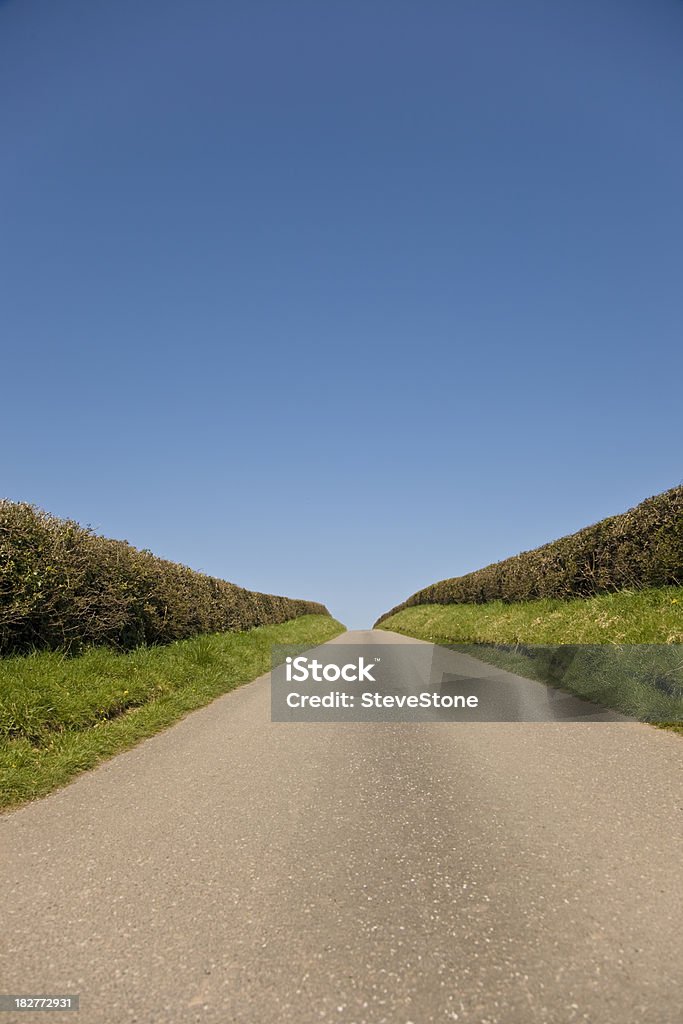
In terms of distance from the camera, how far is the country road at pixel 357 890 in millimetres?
2188

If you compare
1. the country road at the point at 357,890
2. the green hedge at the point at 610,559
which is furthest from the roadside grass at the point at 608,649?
the country road at the point at 357,890

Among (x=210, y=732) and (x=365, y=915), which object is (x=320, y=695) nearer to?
(x=210, y=732)

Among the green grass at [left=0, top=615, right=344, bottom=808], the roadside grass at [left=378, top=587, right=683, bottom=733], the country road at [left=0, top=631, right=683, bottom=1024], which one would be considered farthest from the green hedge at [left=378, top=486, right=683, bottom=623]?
the green grass at [left=0, top=615, right=344, bottom=808]

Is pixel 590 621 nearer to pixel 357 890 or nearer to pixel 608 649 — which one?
pixel 608 649

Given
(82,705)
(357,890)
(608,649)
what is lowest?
(357,890)

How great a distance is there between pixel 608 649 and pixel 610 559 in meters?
5.08

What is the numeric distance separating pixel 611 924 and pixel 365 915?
122 centimetres

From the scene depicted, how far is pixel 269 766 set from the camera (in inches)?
212

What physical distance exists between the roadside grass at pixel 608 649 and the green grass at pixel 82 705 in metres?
5.99

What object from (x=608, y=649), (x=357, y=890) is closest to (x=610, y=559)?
(x=608, y=649)

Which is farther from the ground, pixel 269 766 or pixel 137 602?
pixel 137 602

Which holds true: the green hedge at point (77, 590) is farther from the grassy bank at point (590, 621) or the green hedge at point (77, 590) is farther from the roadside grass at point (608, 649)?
the grassy bank at point (590, 621)

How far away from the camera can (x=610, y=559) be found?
12.8 m

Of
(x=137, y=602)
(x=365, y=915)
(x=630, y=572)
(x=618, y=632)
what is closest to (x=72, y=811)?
(x=365, y=915)
